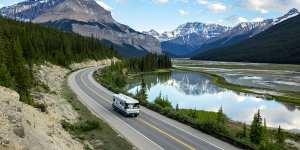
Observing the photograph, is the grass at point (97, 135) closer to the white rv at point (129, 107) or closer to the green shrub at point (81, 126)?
the green shrub at point (81, 126)

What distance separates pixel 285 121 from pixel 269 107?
1615 centimetres

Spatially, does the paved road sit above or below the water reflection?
above

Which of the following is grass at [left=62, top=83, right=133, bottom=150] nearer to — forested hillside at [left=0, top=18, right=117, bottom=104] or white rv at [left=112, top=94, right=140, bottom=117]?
forested hillside at [left=0, top=18, right=117, bottom=104]

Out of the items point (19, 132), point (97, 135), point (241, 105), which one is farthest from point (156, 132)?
point (241, 105)

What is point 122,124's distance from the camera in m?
46.5

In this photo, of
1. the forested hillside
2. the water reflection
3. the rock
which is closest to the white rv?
the forested hillside

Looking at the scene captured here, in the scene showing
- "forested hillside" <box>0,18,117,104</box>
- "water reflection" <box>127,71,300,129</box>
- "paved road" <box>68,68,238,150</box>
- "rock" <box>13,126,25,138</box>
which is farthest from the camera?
"water reflection" <box>127,71,300,129</box>

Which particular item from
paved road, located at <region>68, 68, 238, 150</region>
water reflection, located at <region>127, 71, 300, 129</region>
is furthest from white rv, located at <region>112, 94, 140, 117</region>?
water reflection, located at <region>127, 71, 300, 129</region>

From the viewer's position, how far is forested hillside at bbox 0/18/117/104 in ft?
141

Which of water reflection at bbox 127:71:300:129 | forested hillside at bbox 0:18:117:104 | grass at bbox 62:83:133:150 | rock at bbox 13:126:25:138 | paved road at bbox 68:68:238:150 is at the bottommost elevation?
water reflection at bbox 127:71:300:129

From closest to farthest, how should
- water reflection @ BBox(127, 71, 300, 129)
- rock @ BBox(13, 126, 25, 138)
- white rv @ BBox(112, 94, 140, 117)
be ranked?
rock @ BBox(13, 126, 25, 138)
white rv @ BBox(112, 94, 140, 117)
water reflection @ BBox(127, 71, 300, 129)

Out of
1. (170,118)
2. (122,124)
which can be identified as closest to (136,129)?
(122,124)

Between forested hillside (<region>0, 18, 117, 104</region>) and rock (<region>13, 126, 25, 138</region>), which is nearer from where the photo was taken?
rock (<region>13, 126, 25, 138</region>)

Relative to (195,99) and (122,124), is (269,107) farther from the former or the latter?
(122,124)
